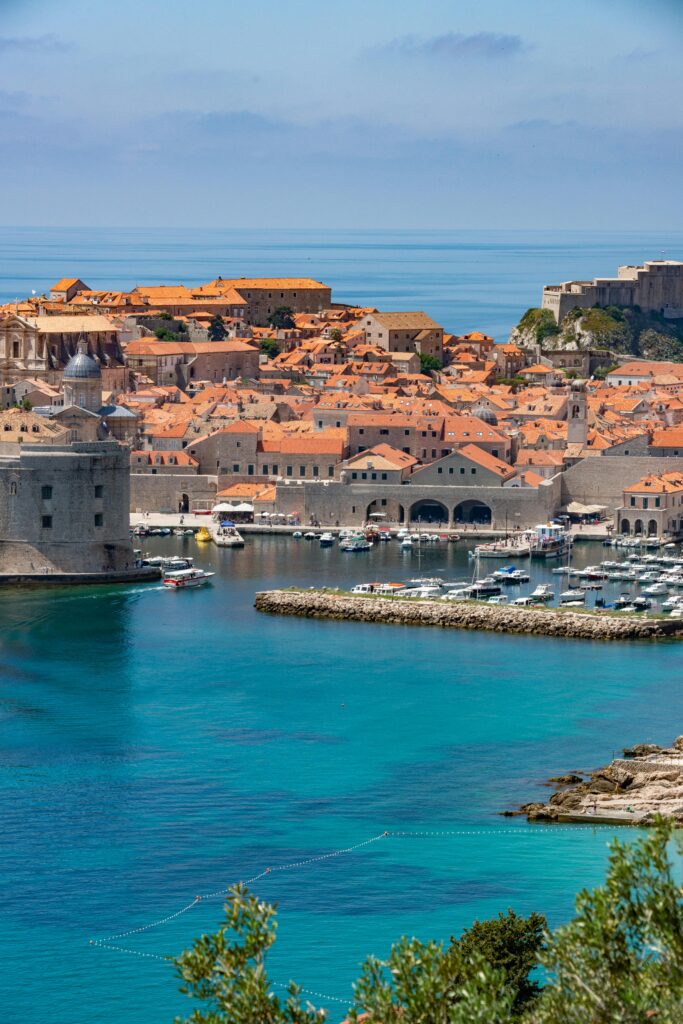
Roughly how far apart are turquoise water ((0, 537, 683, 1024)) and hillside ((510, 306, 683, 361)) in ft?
107

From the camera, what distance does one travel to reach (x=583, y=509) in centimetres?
4053

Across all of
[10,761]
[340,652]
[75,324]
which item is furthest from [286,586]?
[75,324]

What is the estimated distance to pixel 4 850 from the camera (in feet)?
61.9

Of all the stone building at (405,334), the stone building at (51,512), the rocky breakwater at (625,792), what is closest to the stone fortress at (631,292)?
the stone building at (405,334)

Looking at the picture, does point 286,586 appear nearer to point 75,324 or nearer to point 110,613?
point 110,613

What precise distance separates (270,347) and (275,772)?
3889 cm

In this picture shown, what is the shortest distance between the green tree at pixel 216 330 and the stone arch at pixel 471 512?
21297mm

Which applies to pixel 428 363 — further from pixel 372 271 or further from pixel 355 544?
pixel 372 271

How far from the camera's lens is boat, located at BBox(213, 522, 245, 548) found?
38438mm

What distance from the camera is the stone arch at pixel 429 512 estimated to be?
4038cm

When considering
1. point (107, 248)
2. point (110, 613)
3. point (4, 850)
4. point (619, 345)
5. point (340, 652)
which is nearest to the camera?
point (4, 850)

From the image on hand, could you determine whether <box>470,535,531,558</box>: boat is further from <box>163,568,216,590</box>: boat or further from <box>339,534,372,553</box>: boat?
<box>163,568,216,590</box>: boat

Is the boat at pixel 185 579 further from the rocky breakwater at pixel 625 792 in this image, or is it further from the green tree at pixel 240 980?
the green tree at pixel 240 980

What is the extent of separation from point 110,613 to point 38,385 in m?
16.7
